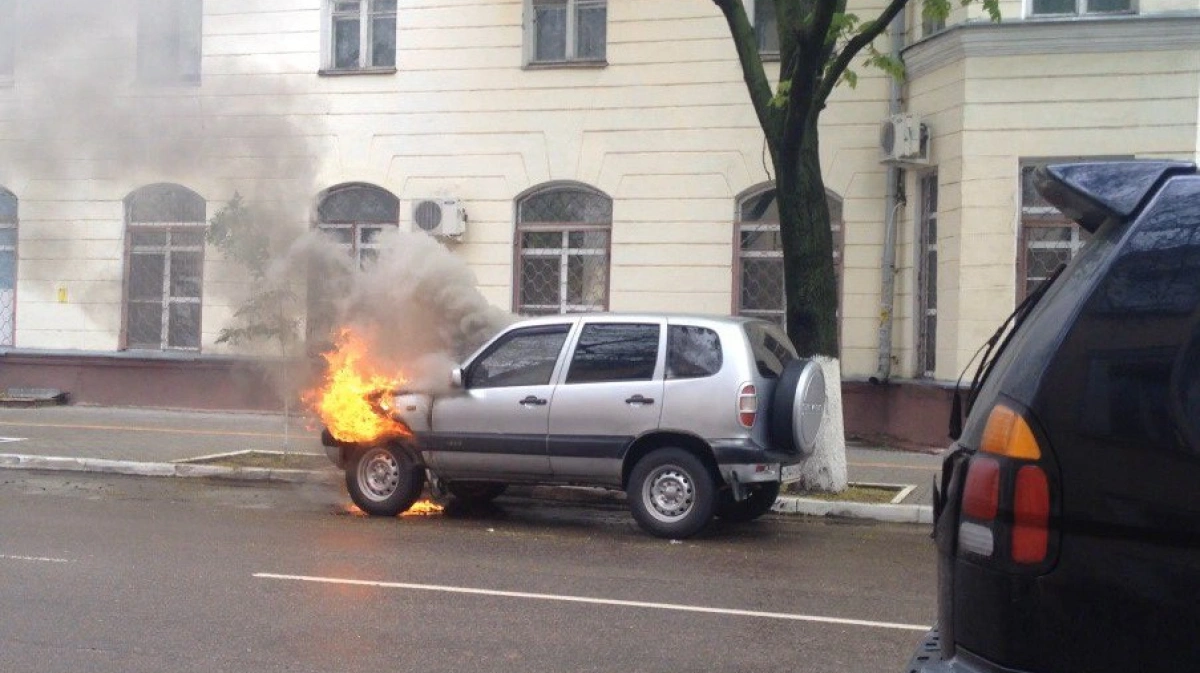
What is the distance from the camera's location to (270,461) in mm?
14359

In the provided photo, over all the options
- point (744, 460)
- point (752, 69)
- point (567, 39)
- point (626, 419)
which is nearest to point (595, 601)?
point (744, 460)

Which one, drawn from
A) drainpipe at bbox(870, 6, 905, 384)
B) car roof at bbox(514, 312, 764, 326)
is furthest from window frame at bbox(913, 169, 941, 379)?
car roof at bbox(514, 312, 764, 326)

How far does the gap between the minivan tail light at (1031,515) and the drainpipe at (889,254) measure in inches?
539

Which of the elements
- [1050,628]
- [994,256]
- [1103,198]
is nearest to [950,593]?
[1050,628]

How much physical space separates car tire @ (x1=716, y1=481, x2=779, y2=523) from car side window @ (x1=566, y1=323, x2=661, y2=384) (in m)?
1.43

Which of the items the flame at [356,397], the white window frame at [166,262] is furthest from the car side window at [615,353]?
the white window frame at [166,262]

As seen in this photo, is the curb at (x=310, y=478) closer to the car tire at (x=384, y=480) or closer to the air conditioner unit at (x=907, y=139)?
the car tire at (x=384, y=480)

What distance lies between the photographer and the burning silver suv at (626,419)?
33.1 feet

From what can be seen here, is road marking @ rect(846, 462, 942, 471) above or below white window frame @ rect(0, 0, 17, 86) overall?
below

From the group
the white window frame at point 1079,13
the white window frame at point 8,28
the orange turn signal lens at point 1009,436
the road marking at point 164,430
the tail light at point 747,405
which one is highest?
the white window frame at point 1079,13

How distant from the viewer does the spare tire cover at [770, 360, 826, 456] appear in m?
10.1

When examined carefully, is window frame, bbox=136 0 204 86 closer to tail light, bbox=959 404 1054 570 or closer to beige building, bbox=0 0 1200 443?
beige building, bbox=0 0 1200 443

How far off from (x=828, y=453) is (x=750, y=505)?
4.32 ft

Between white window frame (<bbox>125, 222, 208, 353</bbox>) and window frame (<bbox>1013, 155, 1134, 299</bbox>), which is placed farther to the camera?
white window frame (<bbox>125, 222, 208, 353</bbox>)
